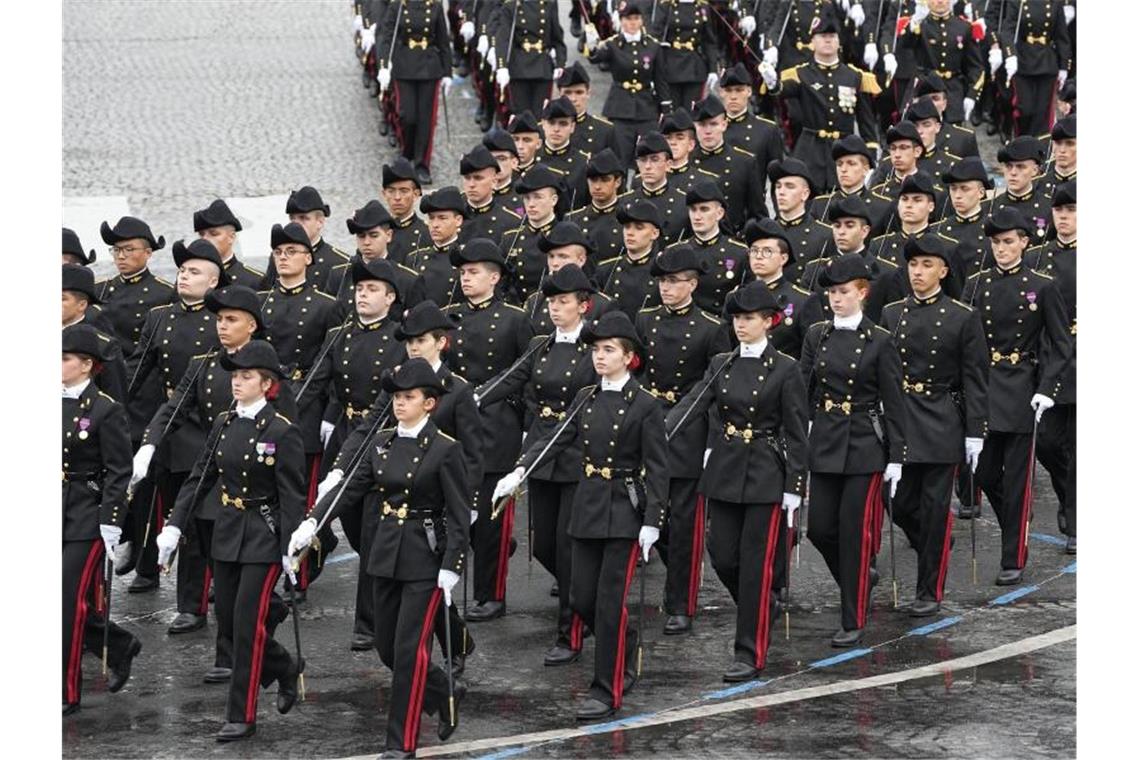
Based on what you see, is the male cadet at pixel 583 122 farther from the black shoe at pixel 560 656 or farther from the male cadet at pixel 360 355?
the black shoe at pixel 560 656

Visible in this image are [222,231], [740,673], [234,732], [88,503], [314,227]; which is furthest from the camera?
[314,227]

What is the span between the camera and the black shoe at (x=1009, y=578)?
1428cm

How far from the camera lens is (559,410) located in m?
13.6

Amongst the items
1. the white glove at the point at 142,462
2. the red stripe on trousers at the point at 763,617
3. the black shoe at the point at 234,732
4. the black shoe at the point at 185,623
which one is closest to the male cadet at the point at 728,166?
the red stripe on trousers at the point at 763,617

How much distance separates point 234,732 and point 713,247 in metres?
4.84

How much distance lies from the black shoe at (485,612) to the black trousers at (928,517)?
7.41ft

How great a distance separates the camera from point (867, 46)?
22.6m

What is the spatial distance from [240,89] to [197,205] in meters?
4.11

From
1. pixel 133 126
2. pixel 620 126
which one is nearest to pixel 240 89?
pixel 133 126

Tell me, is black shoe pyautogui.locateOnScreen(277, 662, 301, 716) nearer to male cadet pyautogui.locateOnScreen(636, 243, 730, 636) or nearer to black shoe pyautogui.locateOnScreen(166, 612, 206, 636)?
black shoe pyautogui.locateOnScreen(166, 612, 206, 636)

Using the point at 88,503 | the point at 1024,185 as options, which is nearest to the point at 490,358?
the point at 88,503

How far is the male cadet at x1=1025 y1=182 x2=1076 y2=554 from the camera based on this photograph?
14.9 m

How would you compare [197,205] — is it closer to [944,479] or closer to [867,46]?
[867,46]

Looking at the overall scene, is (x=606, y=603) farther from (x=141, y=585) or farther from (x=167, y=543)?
(x=141, y=585)
